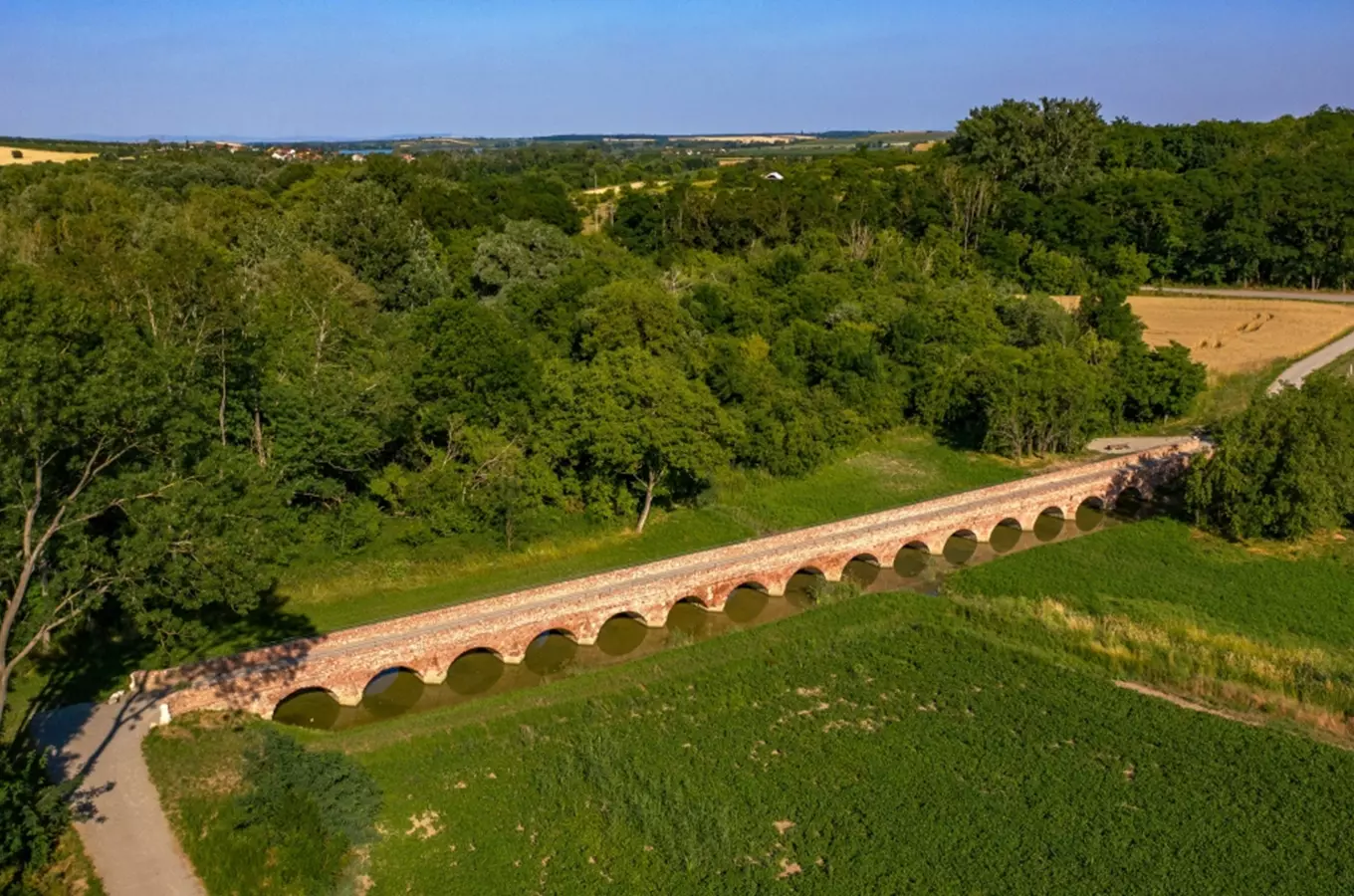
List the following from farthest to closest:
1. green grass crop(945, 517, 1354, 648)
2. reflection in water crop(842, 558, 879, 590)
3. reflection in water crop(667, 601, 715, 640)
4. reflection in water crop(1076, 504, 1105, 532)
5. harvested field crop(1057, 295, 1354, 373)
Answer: harvested field crop(1057, 295, 1354, 373), reflection in water crop(1076, 504, 1105, 532), reflection in water crop(842, 558, 879, 590), reflection in water crop(667, 601, 715, 640), green grass crop(945, 517, 1354, 648)

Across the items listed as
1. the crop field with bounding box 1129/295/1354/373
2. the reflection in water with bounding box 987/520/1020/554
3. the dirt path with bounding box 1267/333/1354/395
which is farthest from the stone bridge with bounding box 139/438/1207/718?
the crop field with bounding box 1129/295/1354/373

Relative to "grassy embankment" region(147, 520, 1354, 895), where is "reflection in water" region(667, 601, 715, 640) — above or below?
below

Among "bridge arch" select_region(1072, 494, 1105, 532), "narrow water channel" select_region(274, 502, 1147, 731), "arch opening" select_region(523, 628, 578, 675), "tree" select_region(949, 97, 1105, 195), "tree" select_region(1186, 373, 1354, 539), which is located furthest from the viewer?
"tree" select_region(949, 97, 1105, 195)

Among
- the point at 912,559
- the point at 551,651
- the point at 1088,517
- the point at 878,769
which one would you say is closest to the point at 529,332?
the point at 912,559

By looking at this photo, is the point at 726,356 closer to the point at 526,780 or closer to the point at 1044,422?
the point at 1044,422

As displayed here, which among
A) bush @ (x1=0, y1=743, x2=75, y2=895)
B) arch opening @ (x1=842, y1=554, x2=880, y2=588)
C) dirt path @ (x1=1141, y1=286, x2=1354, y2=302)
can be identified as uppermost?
dirt path @ (x1=1141, y1=286, x2=1354, y2=302)

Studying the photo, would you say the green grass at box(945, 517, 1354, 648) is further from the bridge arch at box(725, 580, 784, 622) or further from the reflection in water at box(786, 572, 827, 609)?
the bridge arch at box(725, 580, 784, 622)

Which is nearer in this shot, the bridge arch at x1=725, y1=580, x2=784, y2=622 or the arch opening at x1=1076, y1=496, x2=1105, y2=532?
the bridge arch at x1=725, y1=580, x2=784, y2=622
